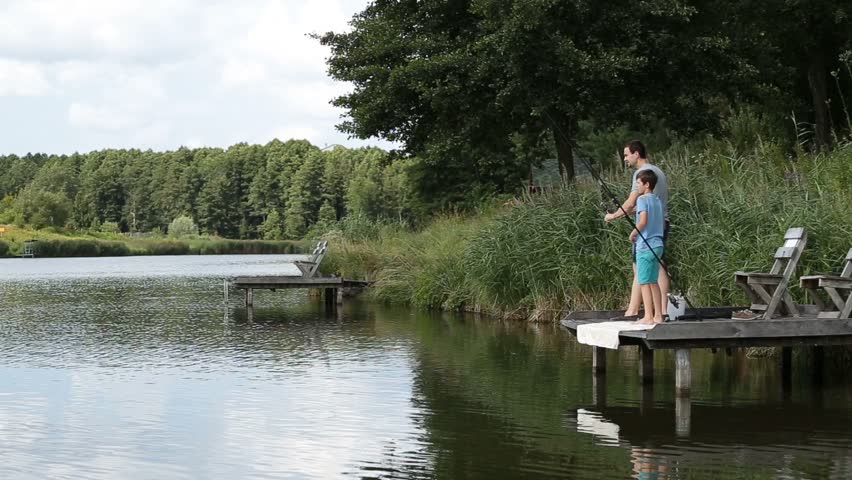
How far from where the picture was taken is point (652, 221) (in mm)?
10633

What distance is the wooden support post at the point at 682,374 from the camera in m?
10.0

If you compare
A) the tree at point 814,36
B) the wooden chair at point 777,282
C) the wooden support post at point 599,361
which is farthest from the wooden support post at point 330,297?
the wooden chair at point 777,282

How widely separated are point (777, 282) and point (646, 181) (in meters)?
1.53

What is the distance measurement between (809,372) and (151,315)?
562 inches

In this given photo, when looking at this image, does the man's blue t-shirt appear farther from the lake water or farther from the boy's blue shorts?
the lake water

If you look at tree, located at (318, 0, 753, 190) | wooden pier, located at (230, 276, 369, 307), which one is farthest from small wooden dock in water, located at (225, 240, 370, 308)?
tree, located at (318, 0, 753, 190)

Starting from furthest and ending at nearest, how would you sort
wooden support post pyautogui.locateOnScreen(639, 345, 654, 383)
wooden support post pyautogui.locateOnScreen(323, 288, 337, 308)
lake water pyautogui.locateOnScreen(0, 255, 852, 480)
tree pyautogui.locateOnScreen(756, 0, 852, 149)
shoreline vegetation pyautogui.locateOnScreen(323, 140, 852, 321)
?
1. wooden support post pyautogui.locateOnScreen(323, 288, 337, 308)
2. tree pyautogui.locateOnScreen(756, 0, 852, 149)
3. shoreline vegetation pyautogui.locateOnScreen(323, 140, 852, 321)
4. wooden support post pyautogui.locateOnScreen(639, 345, 654, 383)
5. lake water pyautogui.locateOnScreen(0, 255, 852, 480)

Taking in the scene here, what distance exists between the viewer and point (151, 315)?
2250cm

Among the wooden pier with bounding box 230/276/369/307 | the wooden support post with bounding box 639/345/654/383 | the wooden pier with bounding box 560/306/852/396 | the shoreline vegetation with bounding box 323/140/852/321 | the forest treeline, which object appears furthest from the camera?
the forest treeline

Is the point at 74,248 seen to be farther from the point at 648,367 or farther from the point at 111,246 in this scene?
the point at 648,367

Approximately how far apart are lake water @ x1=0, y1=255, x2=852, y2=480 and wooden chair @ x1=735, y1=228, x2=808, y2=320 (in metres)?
0.84

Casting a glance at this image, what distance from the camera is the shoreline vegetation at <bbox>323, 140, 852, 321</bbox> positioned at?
12.7m

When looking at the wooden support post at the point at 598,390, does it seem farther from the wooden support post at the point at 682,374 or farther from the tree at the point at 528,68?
the tree at the point at 528,68

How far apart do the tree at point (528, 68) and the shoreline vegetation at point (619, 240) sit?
2739 mm
